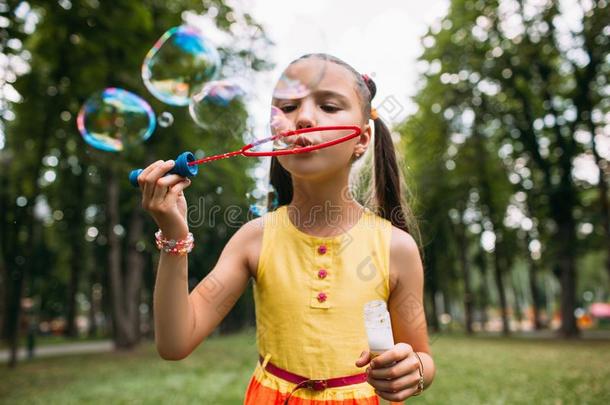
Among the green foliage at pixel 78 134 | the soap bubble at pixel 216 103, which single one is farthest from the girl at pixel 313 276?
the soap bubble at pixel 216 103

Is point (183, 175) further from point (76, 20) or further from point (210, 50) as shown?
point (76, 20)

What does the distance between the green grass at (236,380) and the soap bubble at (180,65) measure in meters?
4.18

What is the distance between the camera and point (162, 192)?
4.54 ft

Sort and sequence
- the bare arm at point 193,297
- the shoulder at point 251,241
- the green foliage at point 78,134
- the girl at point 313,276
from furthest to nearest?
the green foliage at point 78,134 → the shoulder at point 251,241 → the girl at point 313,276 → the bare arm at point 193,297

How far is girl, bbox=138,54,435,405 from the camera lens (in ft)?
5.29

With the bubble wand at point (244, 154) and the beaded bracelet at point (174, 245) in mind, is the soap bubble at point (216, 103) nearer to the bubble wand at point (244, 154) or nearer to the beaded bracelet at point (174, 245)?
the bubble wand at point (244, 154)

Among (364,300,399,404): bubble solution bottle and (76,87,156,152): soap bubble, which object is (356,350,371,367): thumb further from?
(76,87,156,152): soap bubble

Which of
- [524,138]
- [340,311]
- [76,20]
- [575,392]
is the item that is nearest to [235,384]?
[575,392]

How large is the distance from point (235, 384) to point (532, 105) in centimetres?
1468

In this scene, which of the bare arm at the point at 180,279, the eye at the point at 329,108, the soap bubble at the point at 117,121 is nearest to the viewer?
the bare arm at the point at 180,279

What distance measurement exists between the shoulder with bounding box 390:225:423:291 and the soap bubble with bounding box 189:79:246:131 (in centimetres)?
144

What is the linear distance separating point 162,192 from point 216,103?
5.90 feet

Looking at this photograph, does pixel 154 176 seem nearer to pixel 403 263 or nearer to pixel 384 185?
pixel 403 263

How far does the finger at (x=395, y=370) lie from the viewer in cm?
133
